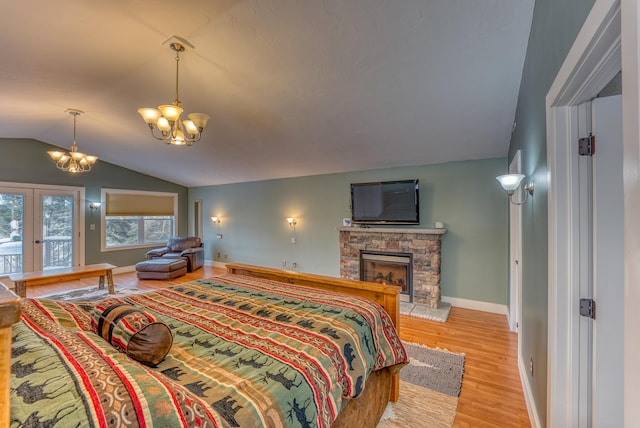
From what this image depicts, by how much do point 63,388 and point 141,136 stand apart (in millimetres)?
5190

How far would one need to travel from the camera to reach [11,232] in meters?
5.53

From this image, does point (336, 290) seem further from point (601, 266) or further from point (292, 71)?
point (292, 71)

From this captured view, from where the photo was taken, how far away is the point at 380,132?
383cm

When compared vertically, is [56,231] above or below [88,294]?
above

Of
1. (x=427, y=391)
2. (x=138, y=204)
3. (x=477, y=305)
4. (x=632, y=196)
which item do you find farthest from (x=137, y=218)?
(x=632, y=196)

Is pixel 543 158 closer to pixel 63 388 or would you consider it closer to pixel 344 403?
pixel 344 403

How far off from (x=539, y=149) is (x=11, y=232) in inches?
326

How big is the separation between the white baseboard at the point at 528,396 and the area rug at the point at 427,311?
125cm

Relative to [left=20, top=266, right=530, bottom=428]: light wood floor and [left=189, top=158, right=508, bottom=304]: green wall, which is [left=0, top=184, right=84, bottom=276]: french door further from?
[left=20, top=266, right=530, bottom=428]: light wood floor

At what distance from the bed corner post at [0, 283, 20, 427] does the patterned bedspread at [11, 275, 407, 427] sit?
0.29 meters

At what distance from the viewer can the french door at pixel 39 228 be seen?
5.51 metres

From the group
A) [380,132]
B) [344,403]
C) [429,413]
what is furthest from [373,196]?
[344,403]

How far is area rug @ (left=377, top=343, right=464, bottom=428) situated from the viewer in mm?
2034

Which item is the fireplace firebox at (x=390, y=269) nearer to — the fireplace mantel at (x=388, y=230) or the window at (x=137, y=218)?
the fireplace mantel at (x=388, y=230)
